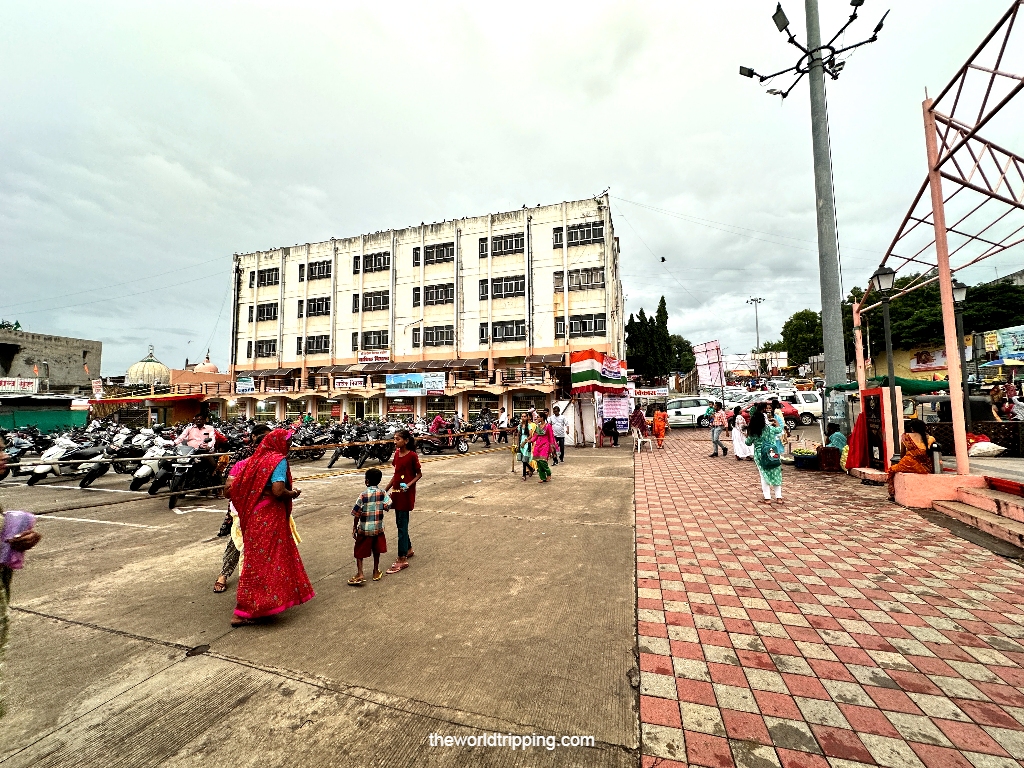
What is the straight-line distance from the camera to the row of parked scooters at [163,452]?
323 inches

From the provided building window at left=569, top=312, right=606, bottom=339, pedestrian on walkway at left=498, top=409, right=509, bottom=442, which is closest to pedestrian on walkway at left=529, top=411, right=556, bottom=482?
pedestrian on walkway at left=498, top=409, right=509, bottom=442

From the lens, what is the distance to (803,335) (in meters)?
48.5

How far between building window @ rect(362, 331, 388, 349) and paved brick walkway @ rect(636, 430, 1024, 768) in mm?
28882

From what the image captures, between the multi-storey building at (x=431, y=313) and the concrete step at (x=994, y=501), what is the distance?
20675 mm

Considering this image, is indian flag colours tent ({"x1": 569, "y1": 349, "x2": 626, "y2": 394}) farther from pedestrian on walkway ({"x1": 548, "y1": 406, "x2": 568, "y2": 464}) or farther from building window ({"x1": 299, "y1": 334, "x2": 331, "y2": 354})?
building window ({"x1": 299, "y1": 334, "x2": 331, "y2": 354})

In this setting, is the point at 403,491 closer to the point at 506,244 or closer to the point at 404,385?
the point at 404,385

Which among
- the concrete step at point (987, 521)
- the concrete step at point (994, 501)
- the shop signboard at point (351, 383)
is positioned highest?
the shop signboard at point (351, 383)

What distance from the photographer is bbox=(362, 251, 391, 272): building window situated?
3203 cm

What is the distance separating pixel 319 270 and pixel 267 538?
34.3m

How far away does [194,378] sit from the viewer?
3488 cm

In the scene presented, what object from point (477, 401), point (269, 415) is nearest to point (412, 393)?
point (477, 401)

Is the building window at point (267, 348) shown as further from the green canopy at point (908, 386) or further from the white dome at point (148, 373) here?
the green canopy at point (908, 386)

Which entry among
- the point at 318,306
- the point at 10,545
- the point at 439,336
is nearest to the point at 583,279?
the point at 439,336

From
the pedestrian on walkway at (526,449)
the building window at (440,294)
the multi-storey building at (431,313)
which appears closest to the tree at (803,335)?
the multi-storey building at (431,313)
